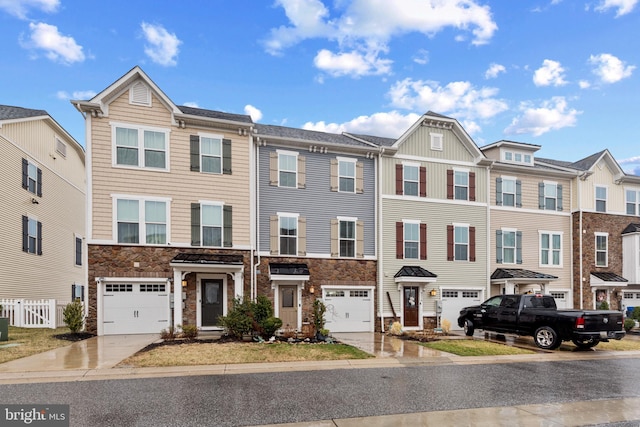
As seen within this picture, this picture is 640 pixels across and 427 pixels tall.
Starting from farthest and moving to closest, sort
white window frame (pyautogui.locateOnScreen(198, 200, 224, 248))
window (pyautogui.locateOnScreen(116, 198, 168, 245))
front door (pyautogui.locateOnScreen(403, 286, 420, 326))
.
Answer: front door (pyautogui.locateOnScreen(403, 286, 420, 326)) < white window frame (pyautogui.locateOnScreen(198, 200, 224, 248)) < window (pyautogui.locateOnScreen(116, 198, 168, 245))

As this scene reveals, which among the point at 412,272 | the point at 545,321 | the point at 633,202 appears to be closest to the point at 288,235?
the point at 412,272

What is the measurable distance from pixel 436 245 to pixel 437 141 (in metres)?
5.38

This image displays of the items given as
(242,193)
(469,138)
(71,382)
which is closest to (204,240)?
(242,193)

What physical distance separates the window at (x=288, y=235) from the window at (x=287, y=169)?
164cm

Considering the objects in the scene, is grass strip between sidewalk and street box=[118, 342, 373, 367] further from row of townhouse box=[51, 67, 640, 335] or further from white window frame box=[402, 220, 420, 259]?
white window frame box=[402, 220, 420, 259]

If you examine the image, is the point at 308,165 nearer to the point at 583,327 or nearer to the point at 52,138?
the point at 583,327

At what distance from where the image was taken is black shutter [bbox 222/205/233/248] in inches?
693

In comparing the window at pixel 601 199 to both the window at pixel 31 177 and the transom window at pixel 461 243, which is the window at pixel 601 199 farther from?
the window at pixel 31 177

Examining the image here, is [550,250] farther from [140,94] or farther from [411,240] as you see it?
[140,94]

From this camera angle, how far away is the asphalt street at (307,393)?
663 centimetres

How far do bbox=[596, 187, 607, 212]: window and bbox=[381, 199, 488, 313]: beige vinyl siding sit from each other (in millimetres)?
8085

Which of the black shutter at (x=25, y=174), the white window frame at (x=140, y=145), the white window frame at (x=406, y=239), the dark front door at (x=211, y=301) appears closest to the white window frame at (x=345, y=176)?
the white window frame at (x=406, y=239)

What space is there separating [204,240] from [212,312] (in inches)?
121

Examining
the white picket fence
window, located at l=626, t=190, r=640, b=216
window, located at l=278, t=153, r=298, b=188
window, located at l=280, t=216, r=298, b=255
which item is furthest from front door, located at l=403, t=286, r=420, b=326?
the white picket fence
